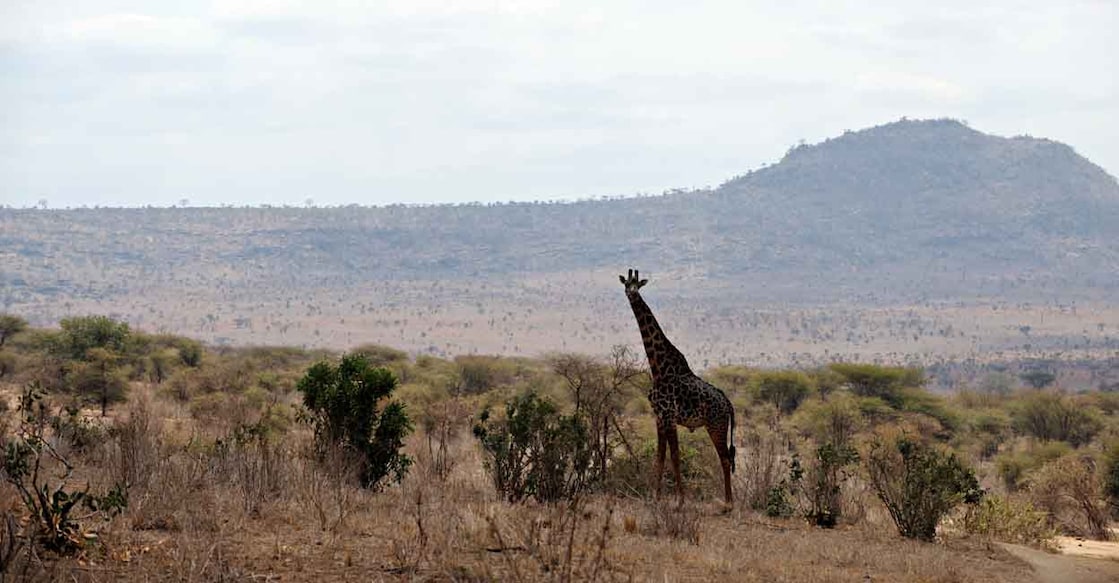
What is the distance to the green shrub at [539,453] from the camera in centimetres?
1371

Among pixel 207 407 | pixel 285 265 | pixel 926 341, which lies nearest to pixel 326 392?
pixel 207 407

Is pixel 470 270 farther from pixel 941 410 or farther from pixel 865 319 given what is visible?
pixel 941 410

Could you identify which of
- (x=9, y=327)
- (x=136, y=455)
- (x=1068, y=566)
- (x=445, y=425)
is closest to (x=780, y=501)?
(x=1068, y=566)

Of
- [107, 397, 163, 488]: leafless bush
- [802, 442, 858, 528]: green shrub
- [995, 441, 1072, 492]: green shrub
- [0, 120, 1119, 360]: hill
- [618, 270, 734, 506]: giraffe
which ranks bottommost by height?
[995, 441, 1072, 492]: green shrub

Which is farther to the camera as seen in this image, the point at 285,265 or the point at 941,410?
the point at 285,265

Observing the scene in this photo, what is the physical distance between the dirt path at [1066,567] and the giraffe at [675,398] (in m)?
3.25

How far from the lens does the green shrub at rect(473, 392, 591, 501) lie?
540 inches

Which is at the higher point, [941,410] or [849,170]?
[849,170]

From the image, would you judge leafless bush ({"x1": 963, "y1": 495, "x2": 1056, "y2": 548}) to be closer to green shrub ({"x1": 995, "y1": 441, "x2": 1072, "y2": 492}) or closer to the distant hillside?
green shrub ({"x1": 995, "y1": 441, "x2": 1072, "y2": 492})

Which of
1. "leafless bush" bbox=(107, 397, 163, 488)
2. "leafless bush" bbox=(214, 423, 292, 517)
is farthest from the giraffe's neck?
A: "leafless bush" bbox=(107, 397, 163, 488)

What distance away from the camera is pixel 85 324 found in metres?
35.3

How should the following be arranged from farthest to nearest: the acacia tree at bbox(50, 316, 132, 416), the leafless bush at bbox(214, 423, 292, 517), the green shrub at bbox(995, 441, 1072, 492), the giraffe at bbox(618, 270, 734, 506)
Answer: the acacia tree at bbox(50, 316, 132, 416) < the green shrub at bbox(995, 441, 1072, 492) < the giraffe at bbox(618, 270, 734, 506) < the leafless bush at bbox(214, 423, 292, 517)

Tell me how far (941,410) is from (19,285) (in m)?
93.7

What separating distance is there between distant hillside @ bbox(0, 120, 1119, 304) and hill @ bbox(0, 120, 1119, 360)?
27cm
